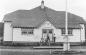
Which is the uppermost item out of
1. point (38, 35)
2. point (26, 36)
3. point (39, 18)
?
point (39, 18)

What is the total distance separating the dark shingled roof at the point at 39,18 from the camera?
47.1 meters

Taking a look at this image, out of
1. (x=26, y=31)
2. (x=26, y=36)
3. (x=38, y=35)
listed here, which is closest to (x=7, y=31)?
(x=26, y=31)

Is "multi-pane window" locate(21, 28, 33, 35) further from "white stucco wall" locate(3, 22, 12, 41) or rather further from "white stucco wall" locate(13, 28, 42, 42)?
"white stucco wall" locate(3, 22, 12, 41)

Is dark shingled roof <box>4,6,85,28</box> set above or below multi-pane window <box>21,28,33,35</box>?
above

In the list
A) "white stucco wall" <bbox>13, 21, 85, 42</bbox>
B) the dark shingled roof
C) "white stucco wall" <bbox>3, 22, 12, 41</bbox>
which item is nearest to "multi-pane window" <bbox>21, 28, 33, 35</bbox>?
"white stucco wall" <bbox>13, 21, 85, 42</bbox>

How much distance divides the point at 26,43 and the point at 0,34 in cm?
1821

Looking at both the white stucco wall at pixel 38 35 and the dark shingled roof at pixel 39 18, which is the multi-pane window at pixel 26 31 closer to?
the white stucco wall at pixel 38 35

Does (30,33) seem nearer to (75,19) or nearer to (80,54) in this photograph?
(75,19)

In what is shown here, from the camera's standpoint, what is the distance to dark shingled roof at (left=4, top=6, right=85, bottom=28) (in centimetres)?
4706

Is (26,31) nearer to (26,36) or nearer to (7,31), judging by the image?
(26,36)

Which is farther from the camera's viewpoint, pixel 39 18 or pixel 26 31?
pixel 39 18

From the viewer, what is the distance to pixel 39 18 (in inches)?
1943

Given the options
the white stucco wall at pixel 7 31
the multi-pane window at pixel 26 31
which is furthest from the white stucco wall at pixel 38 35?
the white stucco wall at pixel 7 31

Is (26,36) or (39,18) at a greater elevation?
(39,18)
